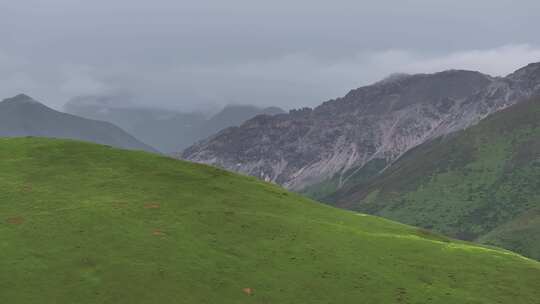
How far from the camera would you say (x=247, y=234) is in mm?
73812

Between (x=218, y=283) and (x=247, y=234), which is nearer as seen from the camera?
(x=218, y=283)

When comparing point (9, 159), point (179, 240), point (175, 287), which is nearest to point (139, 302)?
point (175, 287)

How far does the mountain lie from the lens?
58.2m

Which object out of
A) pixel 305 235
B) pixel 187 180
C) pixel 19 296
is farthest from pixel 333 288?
pixel 187 180

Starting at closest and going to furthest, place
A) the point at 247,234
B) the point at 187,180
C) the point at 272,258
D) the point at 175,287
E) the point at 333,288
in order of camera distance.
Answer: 1. the point at 175,287
2. the point at 333,288
3. the point at 272,258
4. the point at 247,234
5. the point at 187,180

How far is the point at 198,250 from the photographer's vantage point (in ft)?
219

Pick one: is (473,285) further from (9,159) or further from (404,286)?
(9,159)

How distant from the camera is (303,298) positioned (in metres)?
59.2

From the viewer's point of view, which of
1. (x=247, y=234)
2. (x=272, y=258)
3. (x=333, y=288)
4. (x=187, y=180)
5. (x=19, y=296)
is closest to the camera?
(x=19, y=296)

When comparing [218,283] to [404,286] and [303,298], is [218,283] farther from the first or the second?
[404,286]

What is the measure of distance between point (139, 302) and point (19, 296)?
1002cm

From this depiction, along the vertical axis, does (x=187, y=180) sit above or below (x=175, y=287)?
above

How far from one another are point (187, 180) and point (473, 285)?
4321 cm

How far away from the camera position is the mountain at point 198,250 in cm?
5822
